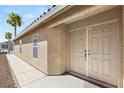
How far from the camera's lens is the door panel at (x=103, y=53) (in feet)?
23.4

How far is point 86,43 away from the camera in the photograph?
360 inches

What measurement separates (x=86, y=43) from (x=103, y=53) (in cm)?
150

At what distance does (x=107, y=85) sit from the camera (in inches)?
290

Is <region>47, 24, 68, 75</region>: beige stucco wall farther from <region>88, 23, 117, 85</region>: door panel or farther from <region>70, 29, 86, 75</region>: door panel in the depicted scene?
<region>88, 23, 117, 85</region>: door panel

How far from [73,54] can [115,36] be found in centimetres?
380

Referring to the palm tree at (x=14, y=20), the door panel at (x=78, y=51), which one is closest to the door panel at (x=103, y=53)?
the door panel at (x=78, y=51)

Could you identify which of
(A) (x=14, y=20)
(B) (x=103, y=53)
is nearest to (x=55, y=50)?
(B) (x=103, y=53)

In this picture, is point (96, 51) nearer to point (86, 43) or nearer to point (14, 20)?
point (86, 43)

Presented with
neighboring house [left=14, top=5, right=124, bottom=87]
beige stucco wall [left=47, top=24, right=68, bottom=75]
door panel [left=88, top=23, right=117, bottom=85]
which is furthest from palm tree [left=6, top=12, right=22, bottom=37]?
door panel [left=88, top=23, right=117, bottom=85]

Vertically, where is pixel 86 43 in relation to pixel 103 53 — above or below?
above

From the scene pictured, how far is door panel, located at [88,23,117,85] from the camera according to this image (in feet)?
23.4
